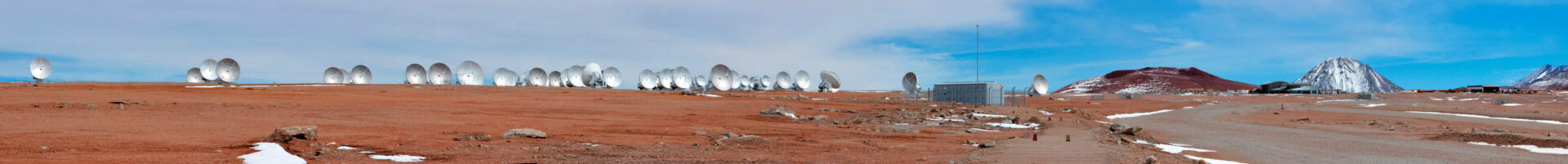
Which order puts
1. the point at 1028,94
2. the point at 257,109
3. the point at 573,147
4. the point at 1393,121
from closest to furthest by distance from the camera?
the point at 573,147 < the point at 257,109 < the point at 1393,121 < the point at 1028,94

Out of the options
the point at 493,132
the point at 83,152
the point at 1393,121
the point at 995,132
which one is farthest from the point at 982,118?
the point at 83,152

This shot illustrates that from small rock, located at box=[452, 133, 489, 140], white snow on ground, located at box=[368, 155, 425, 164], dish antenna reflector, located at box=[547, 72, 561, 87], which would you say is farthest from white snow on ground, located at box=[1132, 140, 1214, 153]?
dish antenna reflector, located at box=[547, 72, 561, 87]

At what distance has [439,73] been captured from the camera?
218 feet

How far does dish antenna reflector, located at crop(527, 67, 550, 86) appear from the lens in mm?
76688

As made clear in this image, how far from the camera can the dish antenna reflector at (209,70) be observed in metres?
63.4

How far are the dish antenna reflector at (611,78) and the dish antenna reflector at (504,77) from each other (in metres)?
10.6

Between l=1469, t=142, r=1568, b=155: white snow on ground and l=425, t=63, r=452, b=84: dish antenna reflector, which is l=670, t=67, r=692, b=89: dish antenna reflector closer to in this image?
l=425, t=63, r=452, b=84: dish antenna reflector

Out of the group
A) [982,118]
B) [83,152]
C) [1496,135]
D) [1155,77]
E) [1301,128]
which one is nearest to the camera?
[83,152]

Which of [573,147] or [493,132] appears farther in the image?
[493,132]

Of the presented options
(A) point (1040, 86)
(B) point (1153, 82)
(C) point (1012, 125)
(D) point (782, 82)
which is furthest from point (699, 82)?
(B) point (1153, 82)

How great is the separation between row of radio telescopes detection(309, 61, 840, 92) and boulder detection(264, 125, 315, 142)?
193 feet

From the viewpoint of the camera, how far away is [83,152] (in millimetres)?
8430

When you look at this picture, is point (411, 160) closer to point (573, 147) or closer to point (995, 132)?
point (573, 147)

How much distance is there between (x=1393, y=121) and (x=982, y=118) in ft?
39.4
